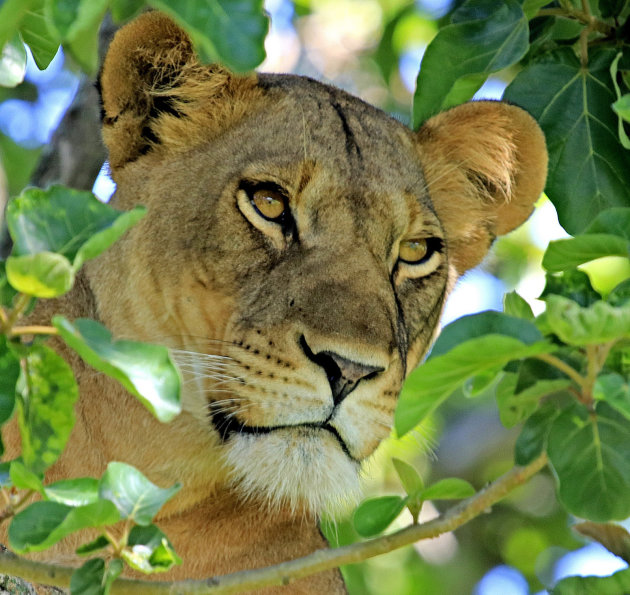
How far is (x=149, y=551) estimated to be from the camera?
1902 millimetres

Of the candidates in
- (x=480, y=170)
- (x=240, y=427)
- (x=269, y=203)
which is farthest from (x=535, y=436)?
(x=480, y=170)

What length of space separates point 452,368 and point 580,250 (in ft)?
1.39

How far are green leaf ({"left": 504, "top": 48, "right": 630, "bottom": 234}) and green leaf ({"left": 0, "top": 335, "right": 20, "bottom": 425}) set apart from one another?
1664 millimetres

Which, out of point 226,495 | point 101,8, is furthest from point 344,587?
point 101,8

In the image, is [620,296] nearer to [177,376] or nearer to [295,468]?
[177,376]

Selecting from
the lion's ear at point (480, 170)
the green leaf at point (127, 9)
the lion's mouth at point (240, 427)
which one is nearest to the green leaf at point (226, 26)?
the lion's mouth at point (240, 427)

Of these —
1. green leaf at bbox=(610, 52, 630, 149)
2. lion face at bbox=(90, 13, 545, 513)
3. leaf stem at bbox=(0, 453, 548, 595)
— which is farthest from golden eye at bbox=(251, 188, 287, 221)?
leaf stem at bbox=(0, 453, 548, 595)

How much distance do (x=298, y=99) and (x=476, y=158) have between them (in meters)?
0.79

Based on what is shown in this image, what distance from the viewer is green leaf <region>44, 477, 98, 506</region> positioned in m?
1.85

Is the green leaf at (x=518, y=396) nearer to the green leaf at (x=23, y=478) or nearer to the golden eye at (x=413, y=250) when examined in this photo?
the green leaf at (x=23, y=478)

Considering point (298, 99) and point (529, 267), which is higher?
point (298, 99)

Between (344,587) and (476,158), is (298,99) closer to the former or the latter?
(476,158)

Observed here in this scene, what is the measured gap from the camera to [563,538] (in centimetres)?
716

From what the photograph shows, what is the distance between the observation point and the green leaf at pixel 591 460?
2.09 metres
